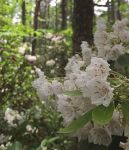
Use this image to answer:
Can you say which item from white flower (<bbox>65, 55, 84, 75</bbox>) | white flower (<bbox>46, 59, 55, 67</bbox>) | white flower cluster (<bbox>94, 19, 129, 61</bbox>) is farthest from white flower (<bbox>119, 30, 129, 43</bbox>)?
white flower (<bbox>46, 59, 55, 67</bbox>)

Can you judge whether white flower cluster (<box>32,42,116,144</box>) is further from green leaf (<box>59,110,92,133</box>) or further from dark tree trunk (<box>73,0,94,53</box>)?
dark tree trunk (<box>73,0,94,53</box>)

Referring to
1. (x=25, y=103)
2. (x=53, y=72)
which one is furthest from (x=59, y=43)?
(x=25, y=103)

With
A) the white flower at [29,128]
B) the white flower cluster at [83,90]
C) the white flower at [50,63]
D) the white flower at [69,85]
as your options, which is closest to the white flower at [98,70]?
the white flower cluster at [83,90]

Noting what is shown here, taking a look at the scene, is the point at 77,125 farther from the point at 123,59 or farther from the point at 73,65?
the point at 123,59

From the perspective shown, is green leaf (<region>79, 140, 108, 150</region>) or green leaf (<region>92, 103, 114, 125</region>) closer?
green leaf (<region>92, 103, 114, 125</region>)

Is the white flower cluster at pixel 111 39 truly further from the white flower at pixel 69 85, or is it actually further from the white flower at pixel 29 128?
the white flower at pixel 29 128

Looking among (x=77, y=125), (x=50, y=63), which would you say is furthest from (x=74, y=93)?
(x=50, y=63)
